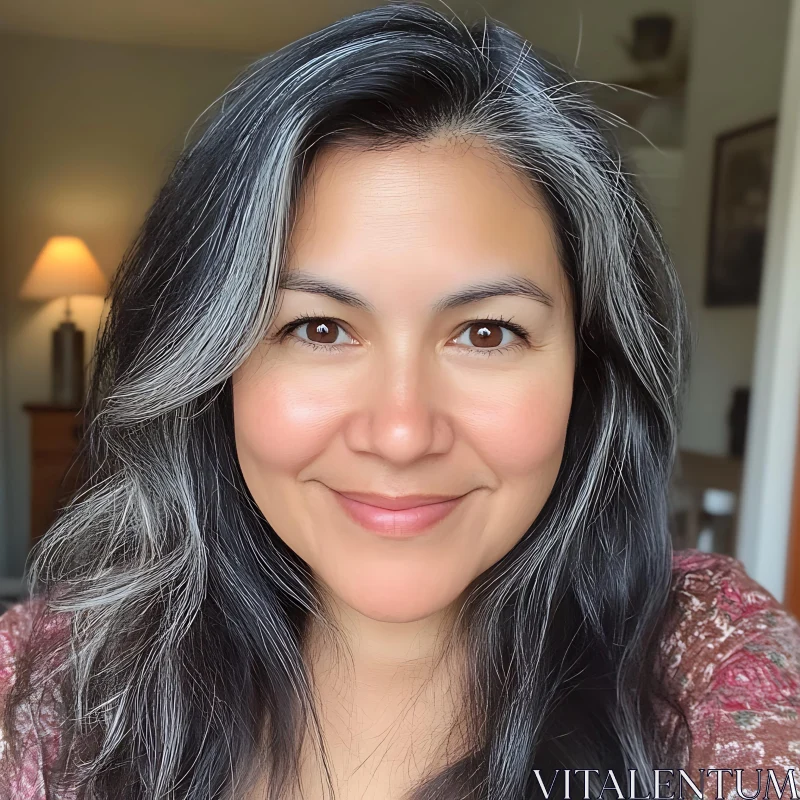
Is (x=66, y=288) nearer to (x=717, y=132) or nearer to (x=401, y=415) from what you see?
(x=717, y=132)

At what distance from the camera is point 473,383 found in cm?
80

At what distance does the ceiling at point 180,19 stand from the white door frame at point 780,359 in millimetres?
1770

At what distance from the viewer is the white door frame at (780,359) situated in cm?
205

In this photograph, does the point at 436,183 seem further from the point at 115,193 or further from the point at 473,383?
the point at 115,193

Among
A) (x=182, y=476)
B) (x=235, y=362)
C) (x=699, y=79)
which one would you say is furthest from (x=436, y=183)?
(x=699, y=79)

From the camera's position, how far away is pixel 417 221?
2.54 ft

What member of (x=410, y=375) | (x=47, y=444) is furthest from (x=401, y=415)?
(x=47, y=444)

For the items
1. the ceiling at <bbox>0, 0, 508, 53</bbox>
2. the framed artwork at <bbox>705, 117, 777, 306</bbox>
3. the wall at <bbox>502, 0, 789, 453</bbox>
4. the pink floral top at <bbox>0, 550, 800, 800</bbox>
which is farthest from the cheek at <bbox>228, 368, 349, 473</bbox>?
the ceiling at <bbox>0, 0, 508, 53</bbox>

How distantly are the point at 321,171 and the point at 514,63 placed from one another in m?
0.27

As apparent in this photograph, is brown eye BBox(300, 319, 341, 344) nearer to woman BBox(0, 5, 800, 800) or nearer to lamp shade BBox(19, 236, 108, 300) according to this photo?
woman BBox(0, 5, 800, 800)

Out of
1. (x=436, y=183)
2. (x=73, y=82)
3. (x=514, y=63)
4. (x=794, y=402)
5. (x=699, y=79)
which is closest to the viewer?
(x=436, y=183)

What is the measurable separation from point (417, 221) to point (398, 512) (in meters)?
0.30

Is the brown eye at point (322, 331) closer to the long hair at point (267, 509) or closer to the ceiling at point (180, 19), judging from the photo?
the long hair at point (267, 509)

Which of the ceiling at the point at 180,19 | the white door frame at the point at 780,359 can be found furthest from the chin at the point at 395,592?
the ceiling at the point at 180,19
